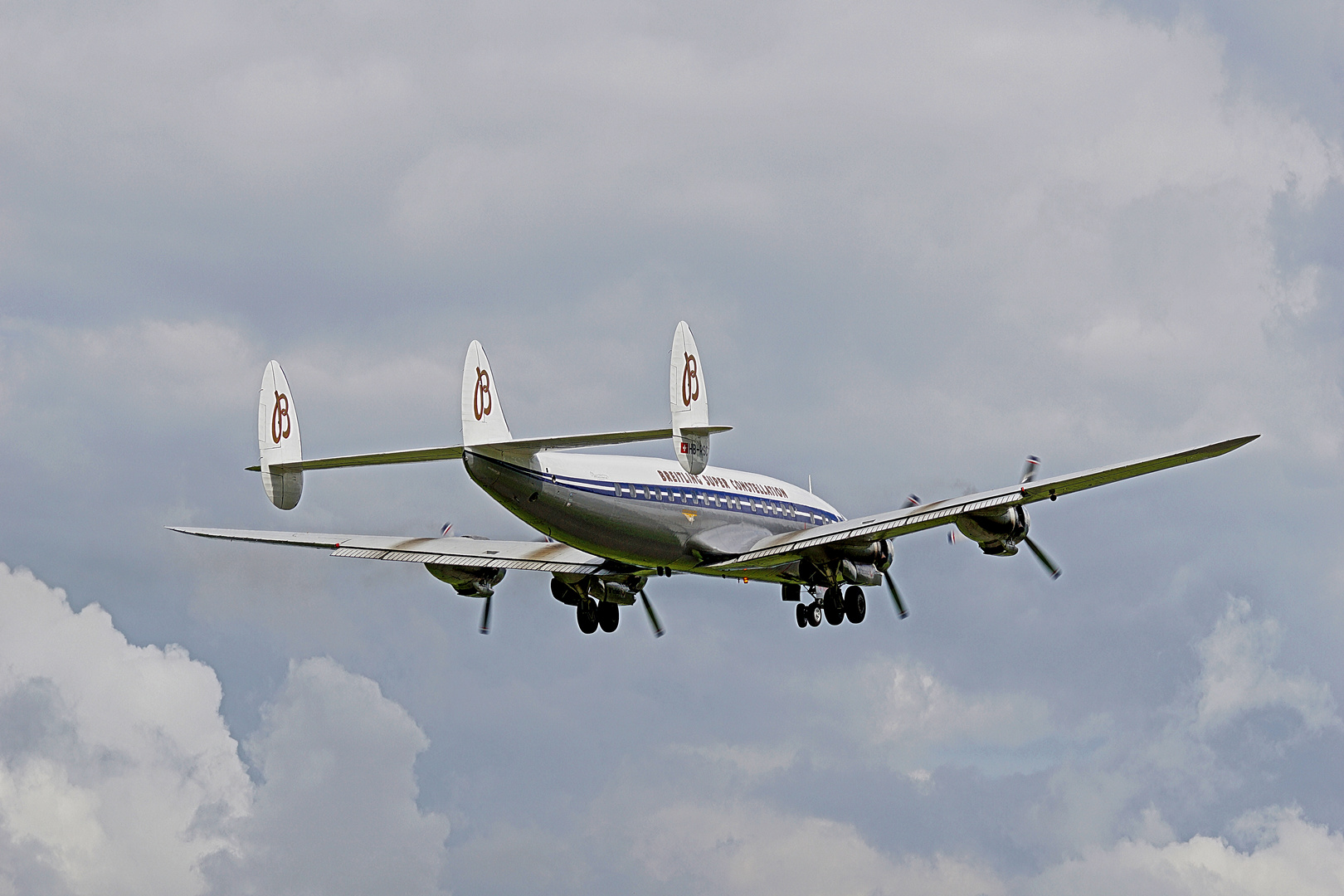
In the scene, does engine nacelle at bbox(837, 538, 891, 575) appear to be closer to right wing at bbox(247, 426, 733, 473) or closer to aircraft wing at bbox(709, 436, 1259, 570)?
aircraft wing at bbox(709, 436, 1259, 570)

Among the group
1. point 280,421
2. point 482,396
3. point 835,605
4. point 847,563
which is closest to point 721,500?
point 847,563

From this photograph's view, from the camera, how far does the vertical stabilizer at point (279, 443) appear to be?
37.1m

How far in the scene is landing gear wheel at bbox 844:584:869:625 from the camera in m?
45.1

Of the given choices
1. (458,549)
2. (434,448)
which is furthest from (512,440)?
(458,549)

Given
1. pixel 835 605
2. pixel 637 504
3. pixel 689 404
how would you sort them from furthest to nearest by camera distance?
1. pixel 835 605
2. pixel 637 504
3. pixel 689 404

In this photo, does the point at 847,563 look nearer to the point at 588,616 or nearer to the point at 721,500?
the point at 721,500

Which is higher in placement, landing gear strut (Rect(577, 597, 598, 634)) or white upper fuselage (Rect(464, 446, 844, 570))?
white upper fuselage (Rect(464, 446, 844, 570))

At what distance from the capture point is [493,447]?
36375 mm

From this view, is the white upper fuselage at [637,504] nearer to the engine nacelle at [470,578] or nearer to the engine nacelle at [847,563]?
the engine nacelle at [847,563]

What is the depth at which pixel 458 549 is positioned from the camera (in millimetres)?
46500

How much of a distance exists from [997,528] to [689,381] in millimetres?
10339

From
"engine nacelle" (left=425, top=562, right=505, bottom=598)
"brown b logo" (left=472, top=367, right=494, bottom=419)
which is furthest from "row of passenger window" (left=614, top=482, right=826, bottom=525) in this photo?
"engine nacelle" (left=425, top=562, right=505, bottom=598)

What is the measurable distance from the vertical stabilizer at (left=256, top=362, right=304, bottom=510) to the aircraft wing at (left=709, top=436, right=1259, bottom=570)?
1219 centimetres

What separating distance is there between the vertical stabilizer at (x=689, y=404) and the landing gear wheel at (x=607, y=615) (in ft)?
37.3
